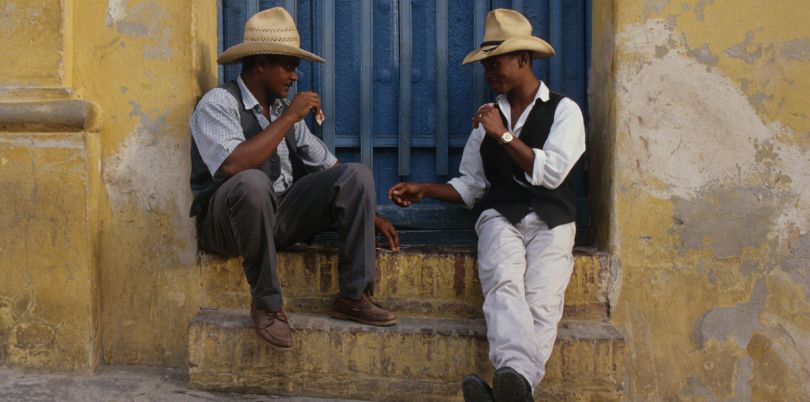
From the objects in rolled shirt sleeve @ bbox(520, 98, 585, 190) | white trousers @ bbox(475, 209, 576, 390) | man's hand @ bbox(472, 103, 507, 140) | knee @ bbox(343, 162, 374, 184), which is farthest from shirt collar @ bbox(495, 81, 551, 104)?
knee @ bbox(343, 162, 374, 184)

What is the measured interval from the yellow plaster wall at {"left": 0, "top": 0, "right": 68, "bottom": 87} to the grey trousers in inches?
35.7

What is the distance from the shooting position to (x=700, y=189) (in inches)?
144

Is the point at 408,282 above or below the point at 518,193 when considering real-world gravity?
below

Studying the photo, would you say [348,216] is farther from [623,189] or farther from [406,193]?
[623,189]

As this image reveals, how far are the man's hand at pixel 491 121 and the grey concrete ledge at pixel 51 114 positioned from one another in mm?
1632

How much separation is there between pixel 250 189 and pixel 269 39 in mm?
736

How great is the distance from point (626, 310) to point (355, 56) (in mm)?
1711

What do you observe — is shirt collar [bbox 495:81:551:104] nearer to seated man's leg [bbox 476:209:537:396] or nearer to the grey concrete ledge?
seated man's leg [bbox 476:209:537:396]

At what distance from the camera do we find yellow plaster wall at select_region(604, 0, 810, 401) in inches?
142

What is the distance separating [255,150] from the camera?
3463mm

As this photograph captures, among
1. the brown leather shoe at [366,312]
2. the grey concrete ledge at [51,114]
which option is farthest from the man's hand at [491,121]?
the grey concrete ledge at [51,114]

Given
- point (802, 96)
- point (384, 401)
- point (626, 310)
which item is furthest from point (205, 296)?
point (802, 96)

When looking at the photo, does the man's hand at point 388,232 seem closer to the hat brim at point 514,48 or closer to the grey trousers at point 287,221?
the grey trousers at point 287,221

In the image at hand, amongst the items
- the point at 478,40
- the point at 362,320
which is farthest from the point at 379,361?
the point at 478,40
